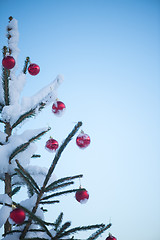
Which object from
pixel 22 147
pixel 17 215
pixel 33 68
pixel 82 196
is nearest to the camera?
pixel 17 215

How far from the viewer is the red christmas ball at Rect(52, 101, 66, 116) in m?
2.96

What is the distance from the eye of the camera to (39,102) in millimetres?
2875

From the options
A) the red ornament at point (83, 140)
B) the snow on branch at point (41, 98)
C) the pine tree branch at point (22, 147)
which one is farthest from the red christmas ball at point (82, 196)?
the snow on branch at point (41, 98)

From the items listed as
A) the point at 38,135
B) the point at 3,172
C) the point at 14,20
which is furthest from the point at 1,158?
the point at 14,20

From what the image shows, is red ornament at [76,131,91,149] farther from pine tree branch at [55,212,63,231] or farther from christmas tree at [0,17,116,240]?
pine tree branch at [55,212,63,231]

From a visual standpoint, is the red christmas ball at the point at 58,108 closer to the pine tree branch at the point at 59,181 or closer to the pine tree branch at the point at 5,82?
the pine tree branch at the point at 5,82

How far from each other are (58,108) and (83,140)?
76 cm

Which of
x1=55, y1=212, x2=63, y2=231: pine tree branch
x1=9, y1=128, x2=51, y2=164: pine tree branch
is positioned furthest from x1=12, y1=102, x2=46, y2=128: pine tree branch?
x1=55, y1=212, x2=63, y2=231: pine tree branch

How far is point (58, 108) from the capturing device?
9.70ft

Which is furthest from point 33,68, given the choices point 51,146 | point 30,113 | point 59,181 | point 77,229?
point 77,229

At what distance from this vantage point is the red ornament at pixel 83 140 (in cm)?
251

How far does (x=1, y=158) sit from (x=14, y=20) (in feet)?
9.77

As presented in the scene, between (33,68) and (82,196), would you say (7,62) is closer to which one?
(33,68)

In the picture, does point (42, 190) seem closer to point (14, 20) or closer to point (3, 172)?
point (3, 172)
